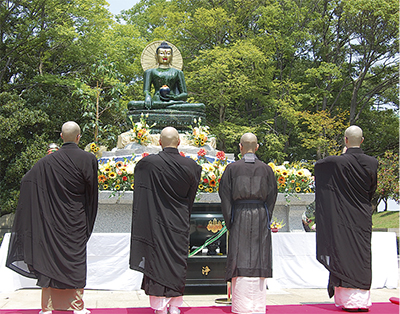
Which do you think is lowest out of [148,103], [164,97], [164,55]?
[148,103]

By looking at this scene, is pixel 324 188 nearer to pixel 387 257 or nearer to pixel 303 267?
pixel 303 267

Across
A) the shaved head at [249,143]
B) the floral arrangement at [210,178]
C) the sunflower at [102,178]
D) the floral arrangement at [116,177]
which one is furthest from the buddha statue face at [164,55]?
the shaved head at [249,143]

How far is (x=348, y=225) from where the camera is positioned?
195 inches

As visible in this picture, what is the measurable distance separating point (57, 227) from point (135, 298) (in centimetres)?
195

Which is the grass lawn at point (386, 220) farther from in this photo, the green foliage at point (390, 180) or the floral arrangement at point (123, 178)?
the floral arrangement at point (123, 178)

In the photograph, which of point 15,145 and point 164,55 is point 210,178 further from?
point 15,145

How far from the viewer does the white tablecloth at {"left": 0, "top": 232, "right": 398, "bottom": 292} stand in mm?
6355

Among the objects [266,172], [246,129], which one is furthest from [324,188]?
[246,129]

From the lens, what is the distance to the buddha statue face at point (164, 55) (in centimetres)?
1052

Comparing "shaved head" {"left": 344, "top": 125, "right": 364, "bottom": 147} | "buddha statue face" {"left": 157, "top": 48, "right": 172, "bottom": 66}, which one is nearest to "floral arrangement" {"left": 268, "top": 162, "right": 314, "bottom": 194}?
"shaved head" {"left": 344, "top": 125, "right": 364, "bottom": 147}

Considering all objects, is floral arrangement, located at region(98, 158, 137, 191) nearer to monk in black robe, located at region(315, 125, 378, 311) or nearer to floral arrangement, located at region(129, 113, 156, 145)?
floral arrangement, located at region(129, 113, 156, 145)

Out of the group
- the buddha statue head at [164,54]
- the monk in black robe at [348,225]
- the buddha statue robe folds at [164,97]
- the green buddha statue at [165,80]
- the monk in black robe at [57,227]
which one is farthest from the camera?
the buddha statue head at [164,54]

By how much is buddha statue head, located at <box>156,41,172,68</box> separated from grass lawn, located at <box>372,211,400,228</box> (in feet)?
54.4

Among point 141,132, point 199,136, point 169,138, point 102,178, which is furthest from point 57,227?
point 199,136
